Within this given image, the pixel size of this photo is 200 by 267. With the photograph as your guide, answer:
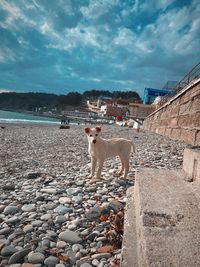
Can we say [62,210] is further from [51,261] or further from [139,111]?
[139,111]

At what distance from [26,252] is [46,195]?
5.99 ft

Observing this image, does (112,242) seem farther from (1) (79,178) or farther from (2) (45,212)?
(1) (79,178)

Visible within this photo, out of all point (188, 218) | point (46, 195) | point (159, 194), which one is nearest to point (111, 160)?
point (46, 195)

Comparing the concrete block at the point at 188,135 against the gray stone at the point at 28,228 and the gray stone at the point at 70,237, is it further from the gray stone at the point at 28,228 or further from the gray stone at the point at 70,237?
the gray stone at the point at 28,228

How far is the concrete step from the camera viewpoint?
164cm

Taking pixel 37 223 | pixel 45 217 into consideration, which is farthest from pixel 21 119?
pixel 37 223

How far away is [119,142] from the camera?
557cm

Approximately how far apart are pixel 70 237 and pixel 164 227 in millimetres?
1412

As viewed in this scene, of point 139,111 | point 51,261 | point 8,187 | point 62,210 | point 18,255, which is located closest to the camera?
point 51,261

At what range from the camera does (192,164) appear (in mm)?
3137

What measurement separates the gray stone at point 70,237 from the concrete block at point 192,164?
1734 millimetres

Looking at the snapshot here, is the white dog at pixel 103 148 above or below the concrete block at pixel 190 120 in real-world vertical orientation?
below

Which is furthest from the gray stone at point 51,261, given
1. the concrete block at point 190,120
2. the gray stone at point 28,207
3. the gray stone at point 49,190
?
the concrete block at point 190,120

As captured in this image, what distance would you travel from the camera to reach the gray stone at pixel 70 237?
2846mm
